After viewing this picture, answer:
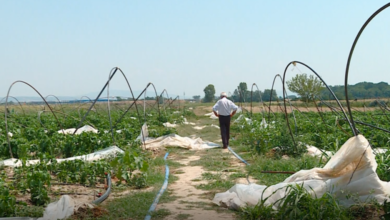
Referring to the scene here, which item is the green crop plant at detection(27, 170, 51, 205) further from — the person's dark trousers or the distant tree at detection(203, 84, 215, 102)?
the distant tree at detection(203, 84, 215, 102)

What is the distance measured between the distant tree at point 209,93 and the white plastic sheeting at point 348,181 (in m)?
68.6

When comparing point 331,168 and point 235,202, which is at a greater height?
point 331,168

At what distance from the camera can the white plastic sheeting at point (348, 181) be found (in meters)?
4.46

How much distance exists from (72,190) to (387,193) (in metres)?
4.21

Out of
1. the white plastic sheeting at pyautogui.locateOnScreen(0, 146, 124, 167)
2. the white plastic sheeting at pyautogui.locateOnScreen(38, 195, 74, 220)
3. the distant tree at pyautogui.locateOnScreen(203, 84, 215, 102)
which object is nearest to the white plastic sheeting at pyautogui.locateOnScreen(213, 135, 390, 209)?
the white plastic sheeting at pyautogui.locateOnScreen(38, 195, 74, 220)

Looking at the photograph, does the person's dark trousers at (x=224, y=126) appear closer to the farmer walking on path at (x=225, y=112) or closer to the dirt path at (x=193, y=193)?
the farmer walking on path at (x=225, y=112)

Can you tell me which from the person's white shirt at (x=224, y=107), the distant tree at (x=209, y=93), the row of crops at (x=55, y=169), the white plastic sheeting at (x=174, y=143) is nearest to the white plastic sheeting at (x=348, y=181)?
the row of crops at (x=55, y=169)

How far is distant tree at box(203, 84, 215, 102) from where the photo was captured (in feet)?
245

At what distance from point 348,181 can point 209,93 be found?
2829 inches

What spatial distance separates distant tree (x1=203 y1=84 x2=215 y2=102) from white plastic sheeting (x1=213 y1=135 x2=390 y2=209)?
225 ft

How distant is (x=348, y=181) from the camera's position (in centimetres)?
457

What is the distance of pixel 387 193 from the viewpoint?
4422mm

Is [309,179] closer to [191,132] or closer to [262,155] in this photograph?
[262,155]

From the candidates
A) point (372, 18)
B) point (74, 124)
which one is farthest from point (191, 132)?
point (372, 18)
